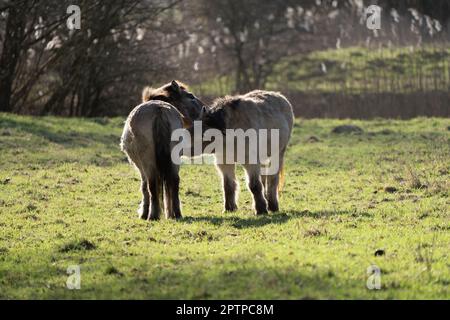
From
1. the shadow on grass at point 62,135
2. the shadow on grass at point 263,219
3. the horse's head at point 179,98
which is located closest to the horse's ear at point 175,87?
the horse's head at point 179,98

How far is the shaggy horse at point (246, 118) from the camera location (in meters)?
9.58

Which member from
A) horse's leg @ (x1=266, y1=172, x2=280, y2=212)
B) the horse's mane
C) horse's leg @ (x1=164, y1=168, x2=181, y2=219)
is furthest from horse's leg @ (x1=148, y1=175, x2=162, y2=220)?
horse's leg @ (x1=266, y1=172, x2=280, y2=212)

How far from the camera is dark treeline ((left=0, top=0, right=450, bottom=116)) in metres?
21.6

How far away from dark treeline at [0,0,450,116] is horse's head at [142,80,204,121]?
813 centimetres

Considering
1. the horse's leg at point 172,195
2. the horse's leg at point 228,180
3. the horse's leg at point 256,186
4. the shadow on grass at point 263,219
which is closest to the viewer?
the shadow on grass at point 263,219

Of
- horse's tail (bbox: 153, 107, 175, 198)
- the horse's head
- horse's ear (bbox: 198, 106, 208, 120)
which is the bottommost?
horse's tail (bbox: 153, 107, 175, 198)

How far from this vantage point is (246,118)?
9.63 m

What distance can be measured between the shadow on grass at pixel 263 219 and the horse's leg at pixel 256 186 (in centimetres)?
18

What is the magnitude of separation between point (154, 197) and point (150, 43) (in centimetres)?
1632

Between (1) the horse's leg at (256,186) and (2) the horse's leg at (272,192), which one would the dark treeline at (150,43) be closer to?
(2) the horse's leg at (272,192)

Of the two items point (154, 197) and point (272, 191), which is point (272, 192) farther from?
point (154, 197)

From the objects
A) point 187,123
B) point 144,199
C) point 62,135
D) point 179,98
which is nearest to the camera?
point 144,199

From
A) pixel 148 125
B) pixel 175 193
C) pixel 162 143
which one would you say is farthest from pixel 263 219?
pixel 148 125

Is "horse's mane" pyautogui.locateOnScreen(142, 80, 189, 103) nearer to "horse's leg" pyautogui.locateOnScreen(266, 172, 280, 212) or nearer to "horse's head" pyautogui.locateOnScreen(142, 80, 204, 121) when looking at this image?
"horse's head" pyautogui.locateOnScreen(142, 80, 204, 121)
